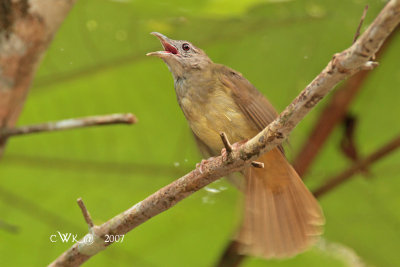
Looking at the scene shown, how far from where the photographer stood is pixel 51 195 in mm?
3443

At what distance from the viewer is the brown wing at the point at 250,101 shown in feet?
6.75

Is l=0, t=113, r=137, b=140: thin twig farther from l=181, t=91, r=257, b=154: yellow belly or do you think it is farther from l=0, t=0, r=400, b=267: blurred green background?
l=0, t=0, r=400, b=267: blurred green background

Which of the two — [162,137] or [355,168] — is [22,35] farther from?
[355,168]

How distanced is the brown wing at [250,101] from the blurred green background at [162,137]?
37.6 inches

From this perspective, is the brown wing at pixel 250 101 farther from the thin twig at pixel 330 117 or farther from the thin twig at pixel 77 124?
the thin twig at pixel 330 117

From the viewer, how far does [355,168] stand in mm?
3137

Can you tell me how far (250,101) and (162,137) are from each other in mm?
1391

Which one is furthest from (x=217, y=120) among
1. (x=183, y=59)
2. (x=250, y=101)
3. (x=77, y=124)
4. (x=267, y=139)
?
(x=267, y=139)

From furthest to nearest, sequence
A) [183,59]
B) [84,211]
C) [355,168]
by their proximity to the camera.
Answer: [355,168], [183,59], [84,211]

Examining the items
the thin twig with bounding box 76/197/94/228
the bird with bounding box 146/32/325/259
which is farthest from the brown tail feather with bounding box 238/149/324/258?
the thin twig with bounding box 76/197/94/228

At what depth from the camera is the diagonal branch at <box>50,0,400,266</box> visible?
1285 millimetres

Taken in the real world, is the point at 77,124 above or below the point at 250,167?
above

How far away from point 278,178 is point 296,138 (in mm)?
873

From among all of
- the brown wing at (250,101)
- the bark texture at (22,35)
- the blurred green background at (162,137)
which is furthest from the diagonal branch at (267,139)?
the blurred green background at (162,137)
